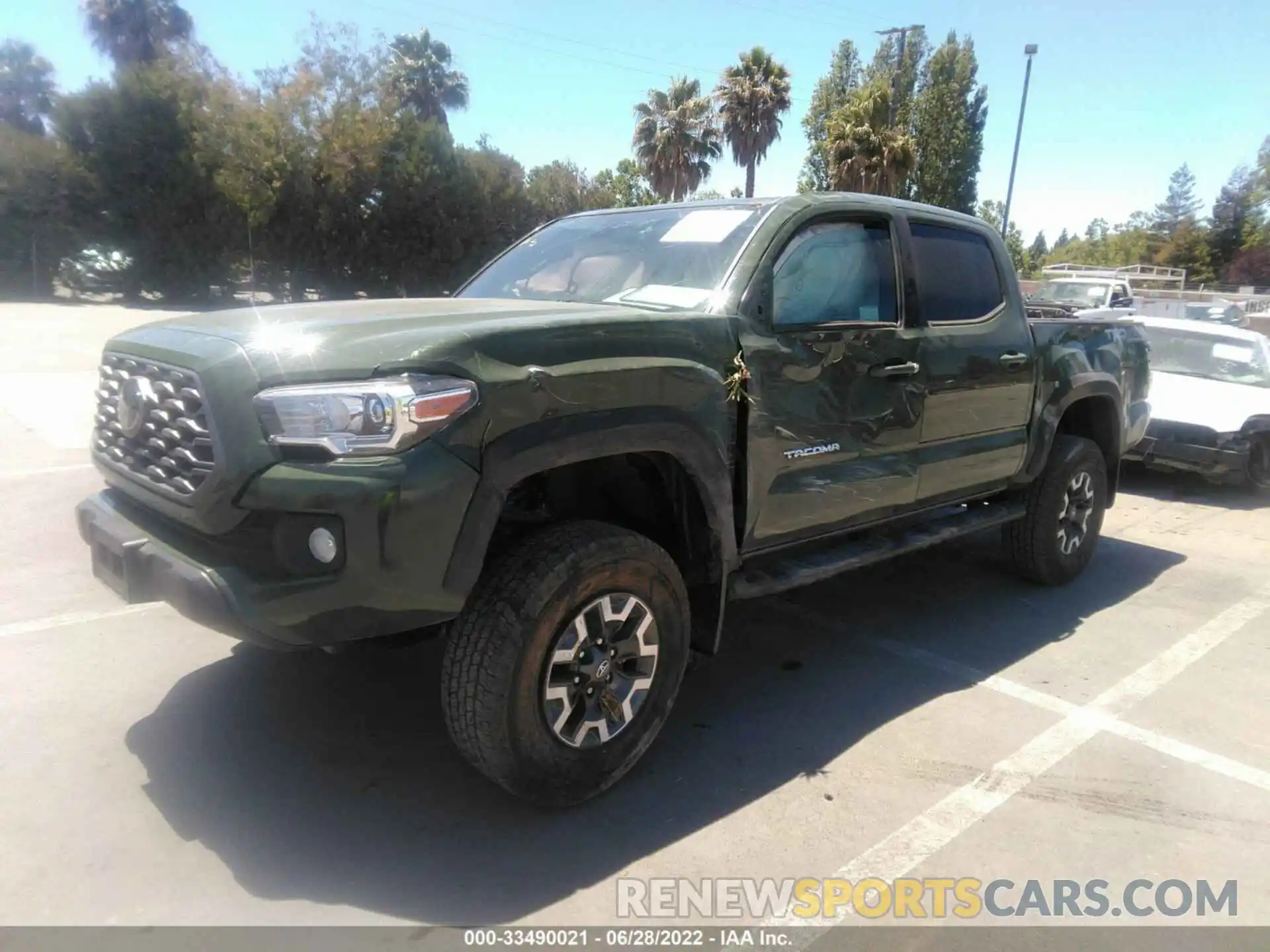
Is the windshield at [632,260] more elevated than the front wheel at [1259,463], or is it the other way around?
the windshield at [632,260]

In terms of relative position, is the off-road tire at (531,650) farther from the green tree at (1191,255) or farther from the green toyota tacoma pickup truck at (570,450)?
the green tree at (1191,255)

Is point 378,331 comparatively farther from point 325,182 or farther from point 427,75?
point 427,75

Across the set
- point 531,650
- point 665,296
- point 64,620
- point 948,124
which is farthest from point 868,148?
point 531,650

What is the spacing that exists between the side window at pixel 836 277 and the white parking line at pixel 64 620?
3.05m

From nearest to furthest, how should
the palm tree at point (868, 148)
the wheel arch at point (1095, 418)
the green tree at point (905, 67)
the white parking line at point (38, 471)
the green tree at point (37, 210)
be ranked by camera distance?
the wheel arch at point (1095, 418) → the white parking line at point (38, 471) → the green tree at point (37, 210) → the palm tree at point (868, 148) → the green tree at point (905, 67)

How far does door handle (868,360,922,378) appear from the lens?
379 cm

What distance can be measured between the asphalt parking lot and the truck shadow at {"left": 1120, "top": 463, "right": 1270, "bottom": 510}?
3.72m

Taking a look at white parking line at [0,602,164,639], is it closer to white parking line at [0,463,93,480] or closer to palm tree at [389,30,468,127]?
white parking line at [0,463,93,480]

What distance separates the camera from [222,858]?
2682 millimetres

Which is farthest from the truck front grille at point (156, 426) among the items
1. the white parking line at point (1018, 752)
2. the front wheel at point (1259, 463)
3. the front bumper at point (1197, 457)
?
the front wheel at point (1259, 463)

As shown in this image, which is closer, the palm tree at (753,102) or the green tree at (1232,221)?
the palm tree at (753,102)

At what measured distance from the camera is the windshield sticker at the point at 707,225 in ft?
12.0

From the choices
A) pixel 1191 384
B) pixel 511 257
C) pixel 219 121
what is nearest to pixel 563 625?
pixel 511 257
